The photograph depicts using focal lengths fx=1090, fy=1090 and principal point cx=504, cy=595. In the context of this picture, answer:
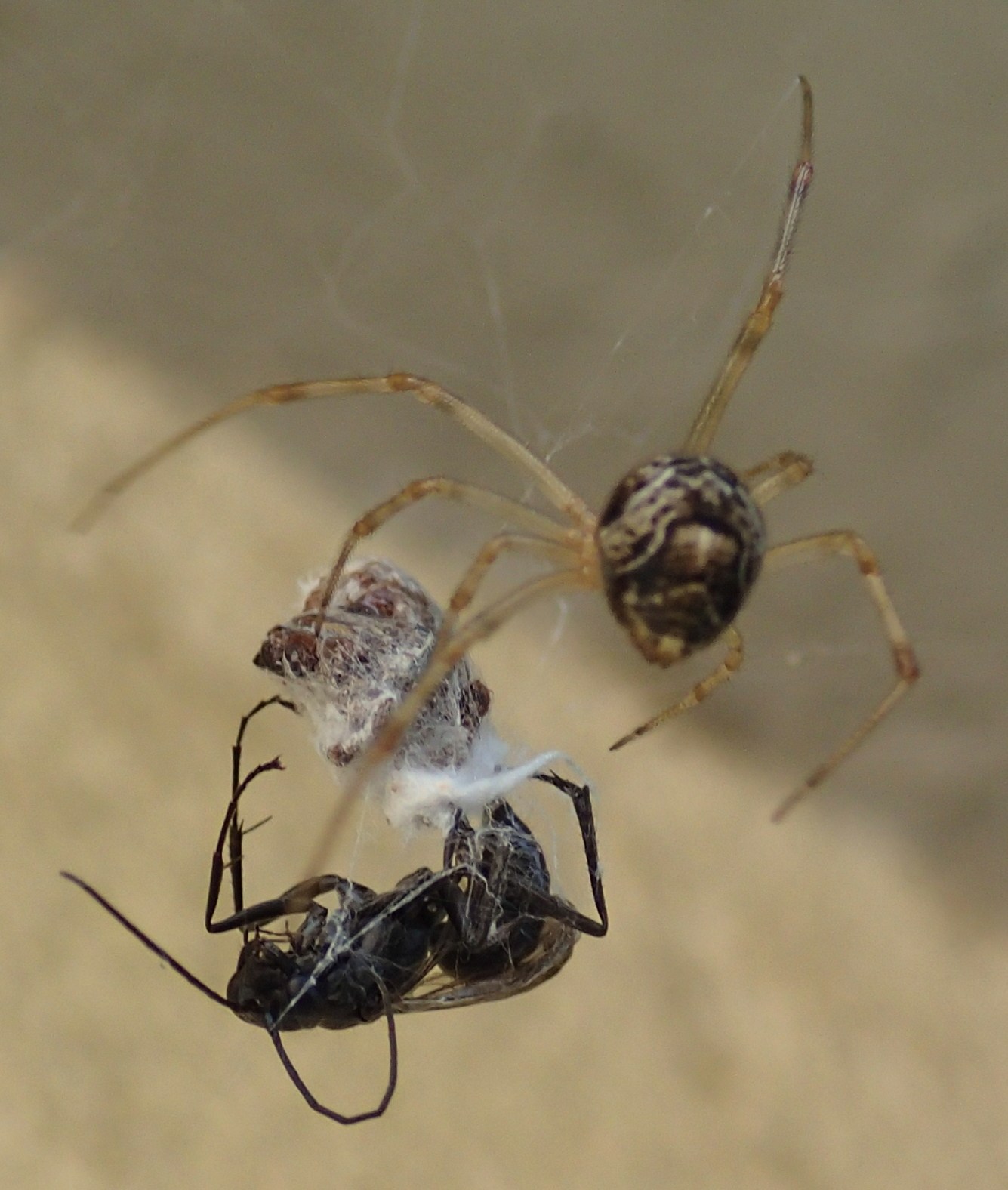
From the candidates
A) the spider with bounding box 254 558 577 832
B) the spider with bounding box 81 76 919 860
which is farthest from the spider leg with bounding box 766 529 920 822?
the spider with bounding box 254 558 577 832

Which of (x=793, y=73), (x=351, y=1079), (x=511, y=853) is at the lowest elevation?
(x=351, y=1079)

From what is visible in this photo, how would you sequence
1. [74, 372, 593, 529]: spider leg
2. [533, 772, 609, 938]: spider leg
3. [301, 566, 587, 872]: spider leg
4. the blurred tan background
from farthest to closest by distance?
the blurred tan background
[74, 372, 593, 529]: spider leg
[533, 772, 609, 938]: spider leg
[301, 566, 587, 872]: spider leg

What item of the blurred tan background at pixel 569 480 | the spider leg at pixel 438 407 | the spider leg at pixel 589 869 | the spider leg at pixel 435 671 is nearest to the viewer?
the spider leg at pixel 435 671

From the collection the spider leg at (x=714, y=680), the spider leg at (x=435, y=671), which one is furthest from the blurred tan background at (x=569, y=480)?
A: the spider leg at (x=435, y=671)

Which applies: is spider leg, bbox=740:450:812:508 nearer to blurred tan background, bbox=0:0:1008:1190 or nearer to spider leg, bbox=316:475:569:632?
spider leg, bbox=316:475:569:632

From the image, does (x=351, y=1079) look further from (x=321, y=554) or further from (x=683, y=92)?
(x=683, y=92)

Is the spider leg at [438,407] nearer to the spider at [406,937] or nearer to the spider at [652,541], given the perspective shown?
the spider at [652,541]

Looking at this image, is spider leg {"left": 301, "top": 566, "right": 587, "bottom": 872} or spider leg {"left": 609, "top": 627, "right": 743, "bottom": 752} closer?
spider leg {"left": 301, "top": 566, "right": 587, "bottom": 872}

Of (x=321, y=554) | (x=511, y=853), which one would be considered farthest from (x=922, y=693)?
(x=511, y=853)
